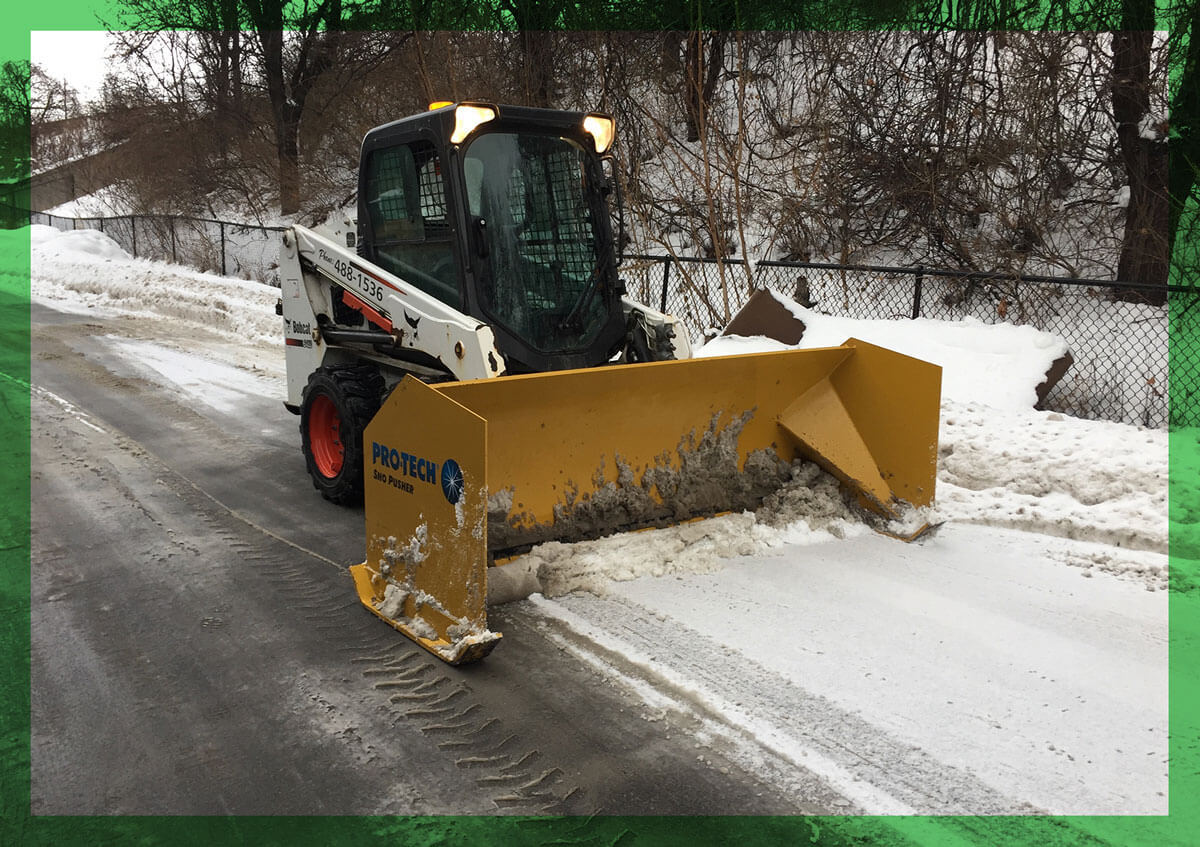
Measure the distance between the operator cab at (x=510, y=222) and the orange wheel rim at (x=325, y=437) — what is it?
3.36 feet

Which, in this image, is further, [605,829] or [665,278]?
[665,278]

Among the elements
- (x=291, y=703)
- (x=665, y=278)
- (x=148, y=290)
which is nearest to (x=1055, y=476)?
(x=291, y=703)

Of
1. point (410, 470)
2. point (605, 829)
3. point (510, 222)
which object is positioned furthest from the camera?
point (510, 222)

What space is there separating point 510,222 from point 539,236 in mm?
198

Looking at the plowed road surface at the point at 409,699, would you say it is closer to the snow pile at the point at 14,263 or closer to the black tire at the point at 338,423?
the black tire at the point at 338,423

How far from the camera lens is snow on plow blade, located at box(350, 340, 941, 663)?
12.7 feet

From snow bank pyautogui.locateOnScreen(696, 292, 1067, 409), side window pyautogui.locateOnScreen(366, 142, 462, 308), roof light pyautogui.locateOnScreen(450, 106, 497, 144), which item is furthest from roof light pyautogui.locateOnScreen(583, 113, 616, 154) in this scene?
snow bank pyautogui.locateOnScreen(696, 292, 1067, 409)

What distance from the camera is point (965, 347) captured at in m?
8.24

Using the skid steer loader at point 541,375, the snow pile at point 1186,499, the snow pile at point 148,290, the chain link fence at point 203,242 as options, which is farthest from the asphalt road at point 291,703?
the chain link fence at point 203,242

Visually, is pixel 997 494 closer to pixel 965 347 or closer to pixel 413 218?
pixel 965 347

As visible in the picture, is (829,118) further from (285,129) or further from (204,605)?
(285,129)

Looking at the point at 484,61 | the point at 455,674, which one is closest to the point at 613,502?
the point at 455,674

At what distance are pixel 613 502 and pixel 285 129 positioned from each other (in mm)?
20167

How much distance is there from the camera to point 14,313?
14.8 m
